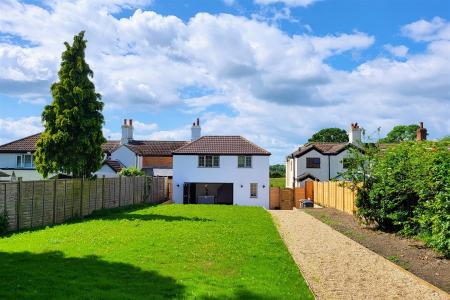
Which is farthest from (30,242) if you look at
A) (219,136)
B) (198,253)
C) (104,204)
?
(219,136)

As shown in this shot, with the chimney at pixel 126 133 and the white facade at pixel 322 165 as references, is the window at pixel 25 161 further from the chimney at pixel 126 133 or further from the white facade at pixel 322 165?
the white facade at pixel 322 165

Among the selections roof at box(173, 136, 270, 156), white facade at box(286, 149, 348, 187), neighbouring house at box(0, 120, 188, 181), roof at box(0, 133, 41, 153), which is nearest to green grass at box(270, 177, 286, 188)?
white facade at box(286, 149, 348, 187)

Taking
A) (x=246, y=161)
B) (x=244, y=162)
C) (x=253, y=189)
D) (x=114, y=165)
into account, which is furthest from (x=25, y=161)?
(x=253, y=189)

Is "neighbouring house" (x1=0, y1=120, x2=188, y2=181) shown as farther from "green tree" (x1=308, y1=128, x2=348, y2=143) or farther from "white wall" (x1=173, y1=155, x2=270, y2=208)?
"green tree" (x1=308, y1=128, x2=348, y2=143)

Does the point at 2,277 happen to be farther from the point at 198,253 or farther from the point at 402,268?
the point at 402,268

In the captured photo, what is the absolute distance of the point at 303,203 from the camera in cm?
Result: 3941

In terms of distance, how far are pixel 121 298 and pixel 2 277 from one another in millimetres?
2883

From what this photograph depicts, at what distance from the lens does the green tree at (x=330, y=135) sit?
100 metres

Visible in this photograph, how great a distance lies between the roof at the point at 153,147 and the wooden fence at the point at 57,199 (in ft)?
73.3

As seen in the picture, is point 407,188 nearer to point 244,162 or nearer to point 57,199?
point 57,199

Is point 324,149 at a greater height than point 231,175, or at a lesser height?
Answer: greater

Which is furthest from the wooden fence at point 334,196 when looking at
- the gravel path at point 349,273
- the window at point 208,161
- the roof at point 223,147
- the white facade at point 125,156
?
the white facade at point 125,156

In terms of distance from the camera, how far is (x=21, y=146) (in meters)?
45.7

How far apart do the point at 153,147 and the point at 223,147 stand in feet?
52.0
